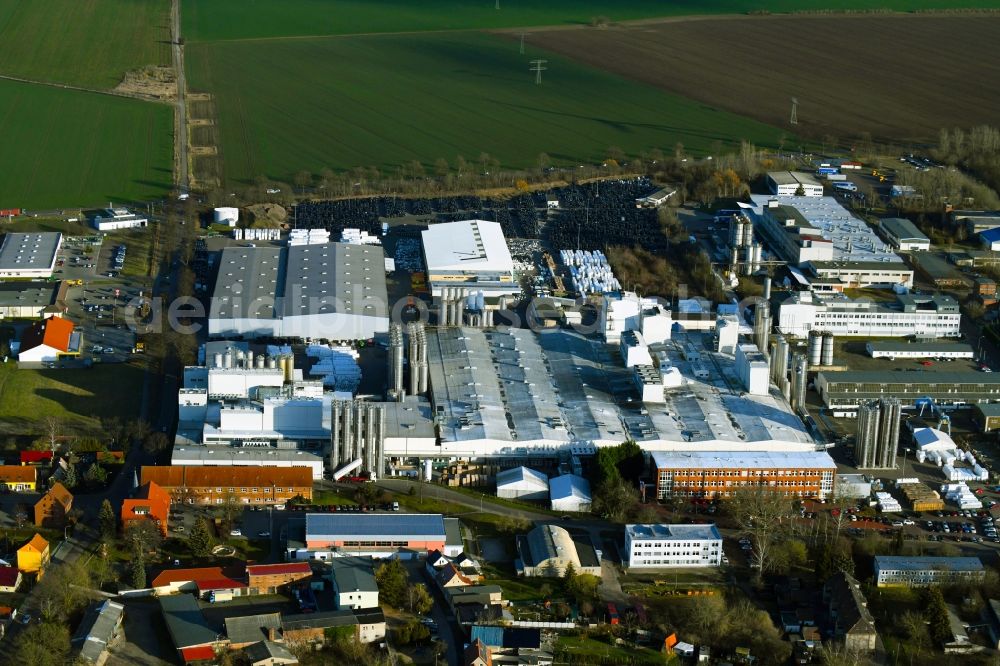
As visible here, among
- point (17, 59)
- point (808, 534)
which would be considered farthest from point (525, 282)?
point (17, 59)

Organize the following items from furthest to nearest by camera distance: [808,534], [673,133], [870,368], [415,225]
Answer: [673,133], [415,225], [870,368], [808,534]

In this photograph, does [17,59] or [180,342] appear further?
[17,59]

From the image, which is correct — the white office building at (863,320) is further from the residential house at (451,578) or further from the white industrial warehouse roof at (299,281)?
the residential house at (451,578)

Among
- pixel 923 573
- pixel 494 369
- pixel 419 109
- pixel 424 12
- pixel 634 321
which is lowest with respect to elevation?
pixel 923 573

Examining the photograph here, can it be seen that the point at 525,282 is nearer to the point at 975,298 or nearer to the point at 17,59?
the point at 975,298

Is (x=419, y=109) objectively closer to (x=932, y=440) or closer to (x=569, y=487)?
(x=932, y=440)

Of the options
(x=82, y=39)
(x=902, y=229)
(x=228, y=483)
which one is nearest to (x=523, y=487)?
(x=228, y=483)
